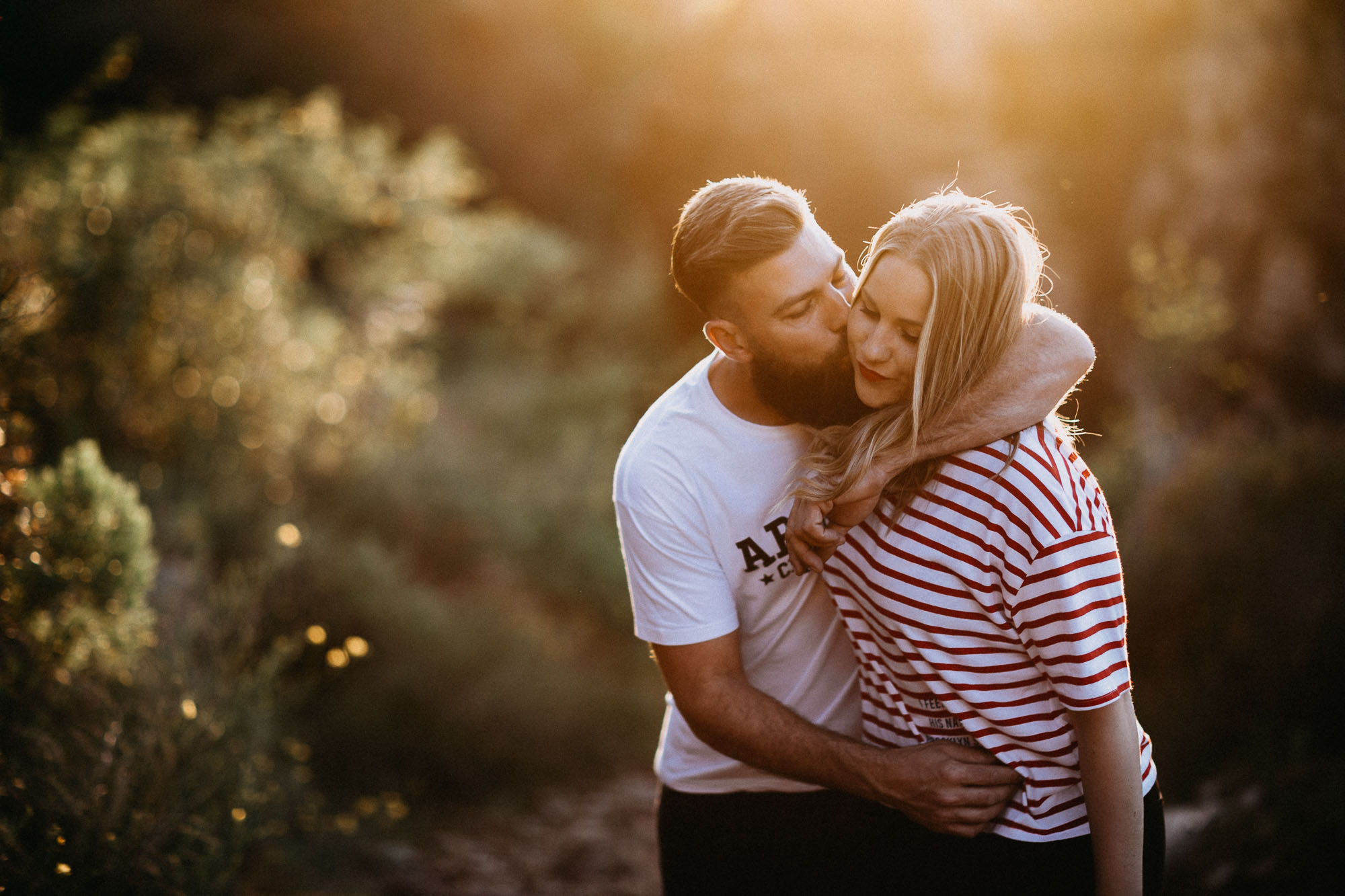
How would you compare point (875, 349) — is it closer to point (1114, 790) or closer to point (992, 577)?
point (992, 577)

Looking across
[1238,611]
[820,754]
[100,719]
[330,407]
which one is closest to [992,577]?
[820,754]

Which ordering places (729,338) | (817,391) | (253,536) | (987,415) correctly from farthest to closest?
1. (253,536)
2. (729,338)
3. (817,391)
4. (987,415)

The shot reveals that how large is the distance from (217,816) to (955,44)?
472 inches

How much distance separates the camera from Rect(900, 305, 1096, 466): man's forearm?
1.69 metres

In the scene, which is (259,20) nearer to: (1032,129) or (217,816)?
Answer: (1032,129)

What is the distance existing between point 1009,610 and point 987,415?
370 mm

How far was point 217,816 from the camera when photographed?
2836 mm

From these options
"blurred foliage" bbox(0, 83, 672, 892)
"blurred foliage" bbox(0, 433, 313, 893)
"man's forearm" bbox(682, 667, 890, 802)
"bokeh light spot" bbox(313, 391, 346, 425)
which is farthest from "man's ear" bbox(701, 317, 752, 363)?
"bokeh light spot" bbox(313, 391, 346, 425)

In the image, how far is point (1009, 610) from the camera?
1626mm

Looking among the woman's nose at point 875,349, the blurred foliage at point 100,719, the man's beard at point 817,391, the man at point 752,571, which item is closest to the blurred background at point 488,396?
the blurred foliage at point 100,719

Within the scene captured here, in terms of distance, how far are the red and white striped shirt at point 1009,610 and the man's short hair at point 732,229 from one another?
736mm

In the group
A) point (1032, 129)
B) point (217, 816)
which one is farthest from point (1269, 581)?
point (1032, 129)

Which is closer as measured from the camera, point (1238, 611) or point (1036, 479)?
point (1036, 479)

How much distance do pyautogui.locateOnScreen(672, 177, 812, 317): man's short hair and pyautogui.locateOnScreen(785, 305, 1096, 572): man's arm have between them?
2.05 ft
